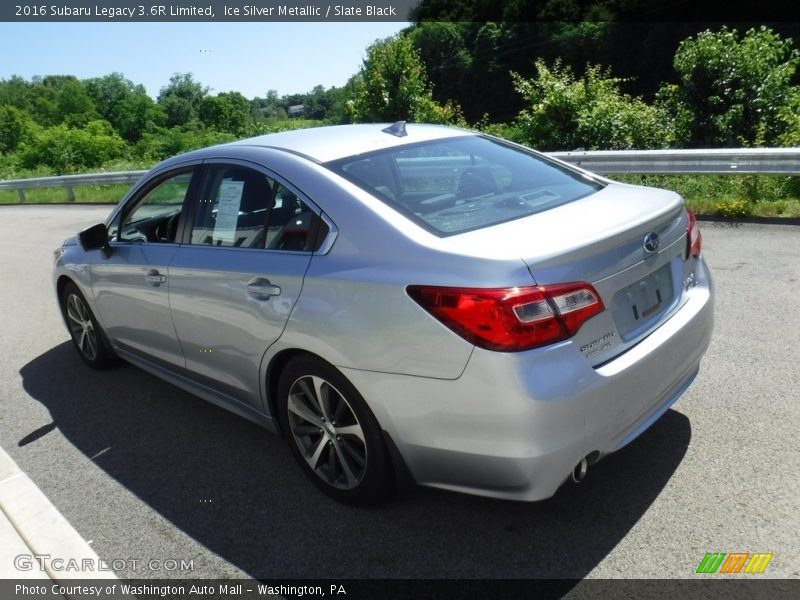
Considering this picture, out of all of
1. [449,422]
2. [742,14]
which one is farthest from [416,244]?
[742,14]

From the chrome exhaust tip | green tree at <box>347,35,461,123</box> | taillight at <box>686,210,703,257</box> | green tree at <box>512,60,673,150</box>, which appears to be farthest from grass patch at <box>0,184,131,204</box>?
the chrome exhaust tip

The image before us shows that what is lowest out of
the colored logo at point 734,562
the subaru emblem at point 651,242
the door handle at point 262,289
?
the colored logo at point 734,562

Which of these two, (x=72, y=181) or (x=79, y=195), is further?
(x=79, y=195)

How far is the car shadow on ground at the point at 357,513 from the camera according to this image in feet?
9.03

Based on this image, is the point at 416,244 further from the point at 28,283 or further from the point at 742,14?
the point at 742,14

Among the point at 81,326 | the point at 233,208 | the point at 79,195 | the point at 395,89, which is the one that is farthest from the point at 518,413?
the point at 79,195

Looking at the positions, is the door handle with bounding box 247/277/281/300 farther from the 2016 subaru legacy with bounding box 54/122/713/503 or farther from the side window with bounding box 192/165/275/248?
the side window with bounding box 192/165/275/248

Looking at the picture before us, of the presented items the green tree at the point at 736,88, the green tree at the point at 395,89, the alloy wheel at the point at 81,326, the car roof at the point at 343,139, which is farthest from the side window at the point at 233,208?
the green tree at the point at 395,89

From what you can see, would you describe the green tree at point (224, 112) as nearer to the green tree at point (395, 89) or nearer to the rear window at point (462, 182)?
the green tree at point (395, 89)

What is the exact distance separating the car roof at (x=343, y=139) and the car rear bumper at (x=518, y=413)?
4.03 ft

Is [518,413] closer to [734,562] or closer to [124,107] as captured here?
[734,562]

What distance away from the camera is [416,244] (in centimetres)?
270

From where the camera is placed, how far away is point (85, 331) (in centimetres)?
534

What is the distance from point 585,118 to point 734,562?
1215cm
